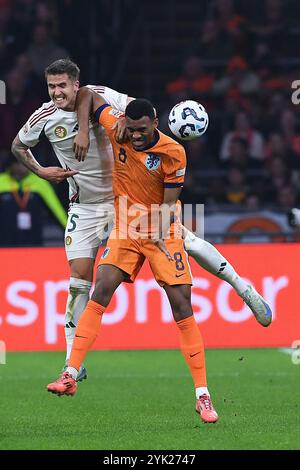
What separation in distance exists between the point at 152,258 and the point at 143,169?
0.58 metres

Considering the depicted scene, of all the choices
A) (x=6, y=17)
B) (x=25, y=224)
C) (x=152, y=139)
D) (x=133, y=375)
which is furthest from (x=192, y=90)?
(x=152, y=139)

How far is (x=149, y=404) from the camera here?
27.8 feet

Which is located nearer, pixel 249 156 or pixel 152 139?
pixel 152 139

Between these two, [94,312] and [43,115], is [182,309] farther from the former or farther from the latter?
[43,115]

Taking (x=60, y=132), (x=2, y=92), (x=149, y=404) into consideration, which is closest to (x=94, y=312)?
(x=149, y=404)

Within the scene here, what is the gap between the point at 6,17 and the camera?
1666cm

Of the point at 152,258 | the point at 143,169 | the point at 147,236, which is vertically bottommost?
the point at 152,258

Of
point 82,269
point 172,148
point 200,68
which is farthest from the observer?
point 200,68

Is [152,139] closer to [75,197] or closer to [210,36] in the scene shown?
[75,197]

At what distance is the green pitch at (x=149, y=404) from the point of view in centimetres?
667

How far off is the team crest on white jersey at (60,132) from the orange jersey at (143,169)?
0.46m

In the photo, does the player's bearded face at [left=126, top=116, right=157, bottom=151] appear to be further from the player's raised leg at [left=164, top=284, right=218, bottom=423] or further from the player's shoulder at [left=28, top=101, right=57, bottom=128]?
the player's shoulder at [left=28, top=101, right=57, bottom=128]
